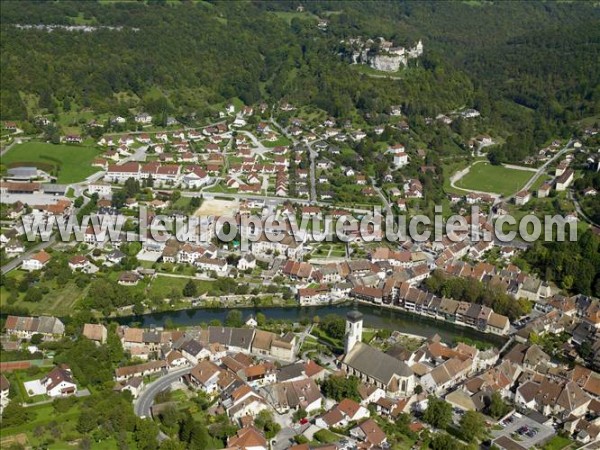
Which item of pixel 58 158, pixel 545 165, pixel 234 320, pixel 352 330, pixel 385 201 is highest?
pixel 352 330

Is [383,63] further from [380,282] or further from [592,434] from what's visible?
[592,434]

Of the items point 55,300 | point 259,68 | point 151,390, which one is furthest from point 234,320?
point 259,68

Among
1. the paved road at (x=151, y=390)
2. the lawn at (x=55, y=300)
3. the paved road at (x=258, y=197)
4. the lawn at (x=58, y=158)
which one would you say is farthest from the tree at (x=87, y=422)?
the lawn at (x=58, y=158)

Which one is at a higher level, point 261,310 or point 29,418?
point 29,418

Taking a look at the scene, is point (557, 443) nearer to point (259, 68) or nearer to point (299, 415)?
point (299, 415)

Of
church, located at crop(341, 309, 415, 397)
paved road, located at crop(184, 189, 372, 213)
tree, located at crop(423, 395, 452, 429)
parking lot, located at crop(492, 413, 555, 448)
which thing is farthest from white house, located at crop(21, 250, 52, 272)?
A: parking lot, located at crop(492, 413, 555, 448)

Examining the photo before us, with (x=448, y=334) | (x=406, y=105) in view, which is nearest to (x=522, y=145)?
(x=406, y=105)
